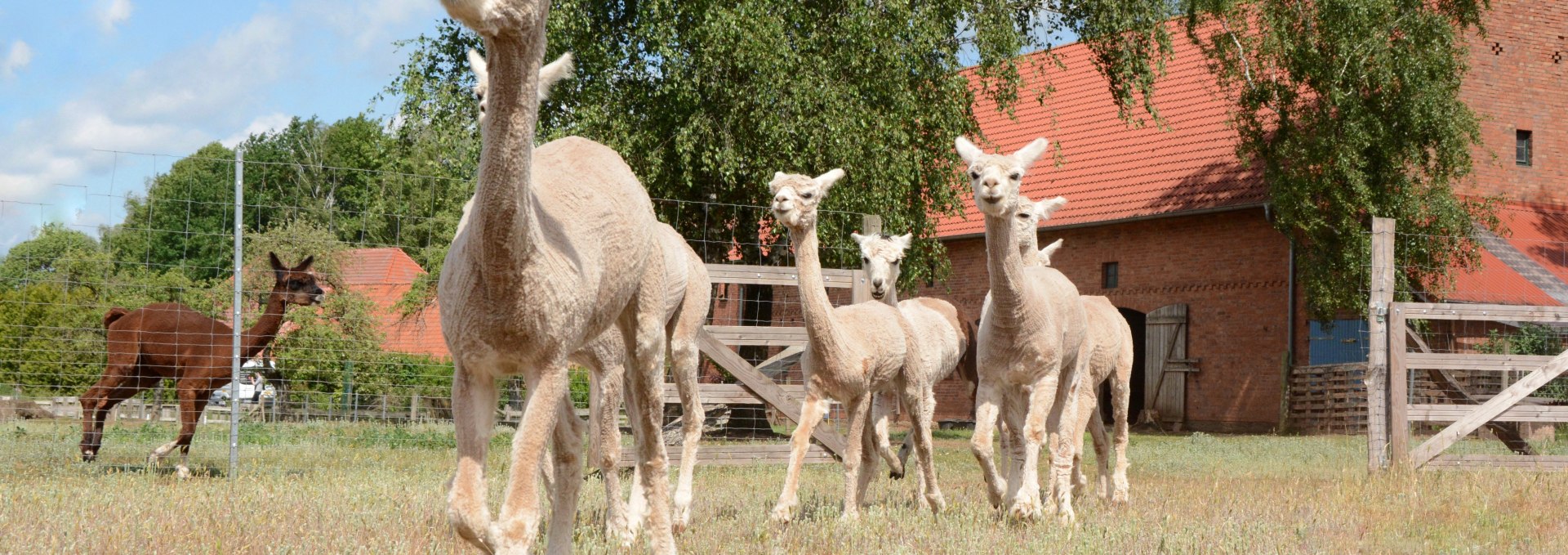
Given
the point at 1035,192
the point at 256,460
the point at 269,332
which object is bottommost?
the point at 256,460

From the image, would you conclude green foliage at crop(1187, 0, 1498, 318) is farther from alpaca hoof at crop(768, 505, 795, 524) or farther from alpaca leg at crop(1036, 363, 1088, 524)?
alpaca hoof at crop(768, 505, 795, 524)

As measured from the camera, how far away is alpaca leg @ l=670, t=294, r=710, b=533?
833 centimetres

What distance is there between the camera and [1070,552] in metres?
6.82

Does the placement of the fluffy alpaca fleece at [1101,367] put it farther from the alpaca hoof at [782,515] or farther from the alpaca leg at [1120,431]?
the alpaca hoof at [782,515]

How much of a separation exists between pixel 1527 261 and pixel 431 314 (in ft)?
82.5

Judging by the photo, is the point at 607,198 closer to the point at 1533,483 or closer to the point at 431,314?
the point at 1533,483

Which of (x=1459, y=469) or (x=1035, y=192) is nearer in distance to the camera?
(x=1459, y=469)

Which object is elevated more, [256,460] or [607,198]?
[607,198]

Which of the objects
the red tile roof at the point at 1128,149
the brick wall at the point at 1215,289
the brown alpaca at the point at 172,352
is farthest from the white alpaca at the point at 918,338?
the red tile roof at the point at 1128,149

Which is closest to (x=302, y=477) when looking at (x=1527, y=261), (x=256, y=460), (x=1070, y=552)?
(x=256, y=460)

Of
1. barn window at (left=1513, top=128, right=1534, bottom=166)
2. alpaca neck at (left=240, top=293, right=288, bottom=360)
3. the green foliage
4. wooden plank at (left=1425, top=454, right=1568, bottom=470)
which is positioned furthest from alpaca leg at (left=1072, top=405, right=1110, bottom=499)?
barn window at (left=1513, top=128, right=1534, bottom=166)

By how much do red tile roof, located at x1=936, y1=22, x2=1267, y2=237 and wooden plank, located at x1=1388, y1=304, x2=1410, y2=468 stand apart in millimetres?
12807

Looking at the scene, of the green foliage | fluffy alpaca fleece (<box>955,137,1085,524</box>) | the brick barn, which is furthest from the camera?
the brick barn

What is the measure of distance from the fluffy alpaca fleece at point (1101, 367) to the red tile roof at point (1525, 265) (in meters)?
13.3
